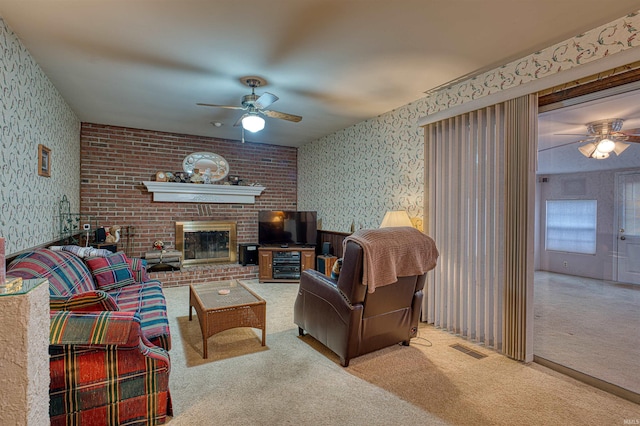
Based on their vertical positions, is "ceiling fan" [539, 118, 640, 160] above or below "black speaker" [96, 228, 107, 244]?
above

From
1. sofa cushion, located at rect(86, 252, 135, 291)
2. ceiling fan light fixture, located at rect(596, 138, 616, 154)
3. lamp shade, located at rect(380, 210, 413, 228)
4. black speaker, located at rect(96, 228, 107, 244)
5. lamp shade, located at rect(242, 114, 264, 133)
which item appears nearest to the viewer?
ceiling fan light fixture, located at rect(596, 138, 616, 154)

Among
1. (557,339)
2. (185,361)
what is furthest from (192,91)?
(557,339)

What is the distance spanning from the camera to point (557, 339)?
2.75m

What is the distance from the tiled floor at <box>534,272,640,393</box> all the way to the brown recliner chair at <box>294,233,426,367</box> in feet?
3.69

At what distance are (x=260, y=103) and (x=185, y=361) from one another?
7.85 ft

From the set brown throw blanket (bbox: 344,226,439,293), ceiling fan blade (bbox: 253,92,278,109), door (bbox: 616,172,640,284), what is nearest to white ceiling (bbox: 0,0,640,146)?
ceiling fan blade (bbox: 253,92,278,109)

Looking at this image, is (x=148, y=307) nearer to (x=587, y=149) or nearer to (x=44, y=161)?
(x=44, y=161)

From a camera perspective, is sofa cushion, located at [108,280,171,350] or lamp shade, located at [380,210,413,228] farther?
lamp shade, located at [380,210,413,228]

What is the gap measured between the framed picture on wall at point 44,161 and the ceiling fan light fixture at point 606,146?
188 inches

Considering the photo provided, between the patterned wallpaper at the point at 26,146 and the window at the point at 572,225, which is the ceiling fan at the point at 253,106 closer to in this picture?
the patterned wallpaper at the point at 26,146

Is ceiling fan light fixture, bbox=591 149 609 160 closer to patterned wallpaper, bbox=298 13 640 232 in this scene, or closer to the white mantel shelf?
patterned wallpaper, bbox=298 13 640 232

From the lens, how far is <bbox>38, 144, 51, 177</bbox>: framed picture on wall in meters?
2.89

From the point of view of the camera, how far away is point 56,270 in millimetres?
2367

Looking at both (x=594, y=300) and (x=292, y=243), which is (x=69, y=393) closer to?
(x=594, y=300)
